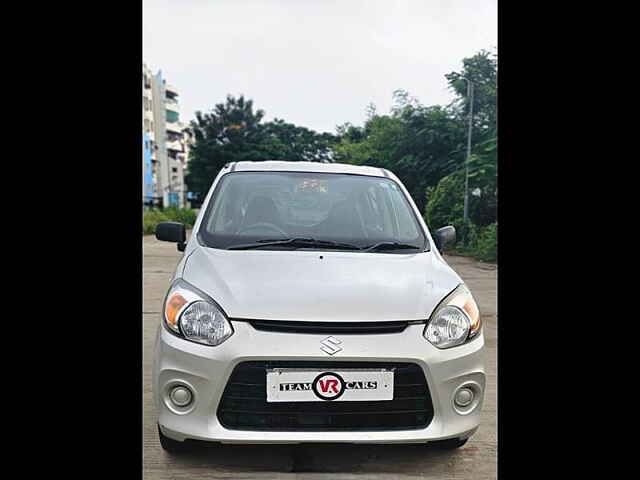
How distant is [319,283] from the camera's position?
12.2 feet

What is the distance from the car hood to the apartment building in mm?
42443

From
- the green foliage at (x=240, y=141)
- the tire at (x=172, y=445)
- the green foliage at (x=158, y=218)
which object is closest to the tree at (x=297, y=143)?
the green foliage at (x=240, y=141)

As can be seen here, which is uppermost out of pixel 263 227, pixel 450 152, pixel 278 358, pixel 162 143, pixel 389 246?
pixel 162 143

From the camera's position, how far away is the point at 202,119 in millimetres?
61625

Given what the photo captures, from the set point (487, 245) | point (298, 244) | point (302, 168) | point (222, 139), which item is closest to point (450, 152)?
point (487, 245)

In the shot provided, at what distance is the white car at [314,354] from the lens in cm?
345

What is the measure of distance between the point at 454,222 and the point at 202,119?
43.2m

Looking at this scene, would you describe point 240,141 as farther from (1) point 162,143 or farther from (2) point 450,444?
(2) point 450,444

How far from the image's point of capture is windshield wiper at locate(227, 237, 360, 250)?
4.19 meters

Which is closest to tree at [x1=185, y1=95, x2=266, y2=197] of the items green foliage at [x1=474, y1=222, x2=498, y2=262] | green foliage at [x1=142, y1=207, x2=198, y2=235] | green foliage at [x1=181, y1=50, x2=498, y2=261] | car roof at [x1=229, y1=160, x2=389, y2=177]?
green foliage at [x1=142, y1=207, x2=198, y2=235]

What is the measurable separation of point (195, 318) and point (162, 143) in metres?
75.1

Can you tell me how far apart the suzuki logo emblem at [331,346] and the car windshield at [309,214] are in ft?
2.85
